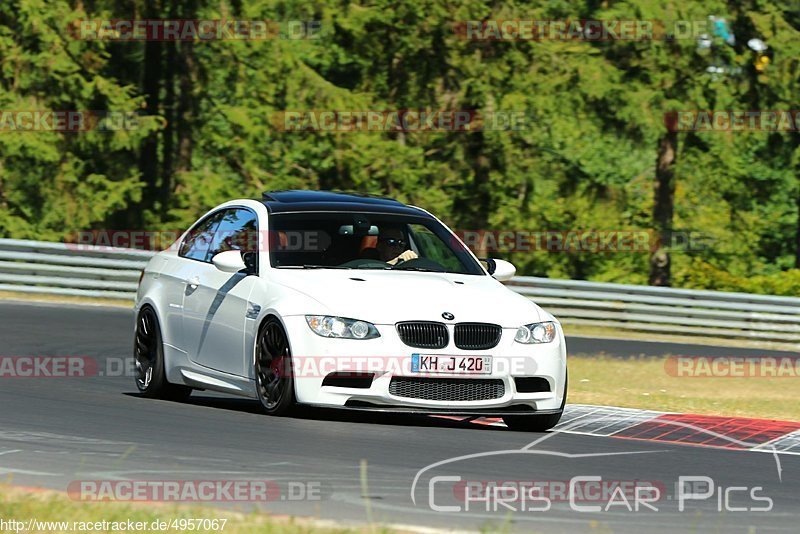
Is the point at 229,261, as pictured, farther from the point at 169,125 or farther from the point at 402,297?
the point at 169,125

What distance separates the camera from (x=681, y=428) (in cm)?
1158

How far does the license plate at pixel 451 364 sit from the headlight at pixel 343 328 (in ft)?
1.04

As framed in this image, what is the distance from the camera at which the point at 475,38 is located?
36.2 m

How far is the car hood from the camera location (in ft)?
32.4

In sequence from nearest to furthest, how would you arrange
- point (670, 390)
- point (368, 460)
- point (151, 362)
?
point (368, 460), point (151, 362), point (670, 390)

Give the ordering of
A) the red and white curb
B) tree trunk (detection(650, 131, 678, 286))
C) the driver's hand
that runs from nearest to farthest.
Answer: the red and white curb
the driver's hand
tree trunk (detection(650, 131, 678, 286))

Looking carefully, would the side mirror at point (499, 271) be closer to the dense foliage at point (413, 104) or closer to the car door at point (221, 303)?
the car door at point (221, 303)

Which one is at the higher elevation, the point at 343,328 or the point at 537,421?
the point at 343,328

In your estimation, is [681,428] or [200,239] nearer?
[681,428]

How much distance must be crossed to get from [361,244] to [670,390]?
20.2 feet

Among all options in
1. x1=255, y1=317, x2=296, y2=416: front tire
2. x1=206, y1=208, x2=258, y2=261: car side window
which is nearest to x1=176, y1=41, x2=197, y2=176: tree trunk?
x1=206, y1=208, x2=258, y2=261: car side window

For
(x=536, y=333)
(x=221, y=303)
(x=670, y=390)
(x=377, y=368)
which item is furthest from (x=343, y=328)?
(x=670, y=390)

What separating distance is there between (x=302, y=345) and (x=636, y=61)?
28048 millimetres

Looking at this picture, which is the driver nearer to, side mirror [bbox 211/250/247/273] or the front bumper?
side mirror [bbox 211/250/247/273]
